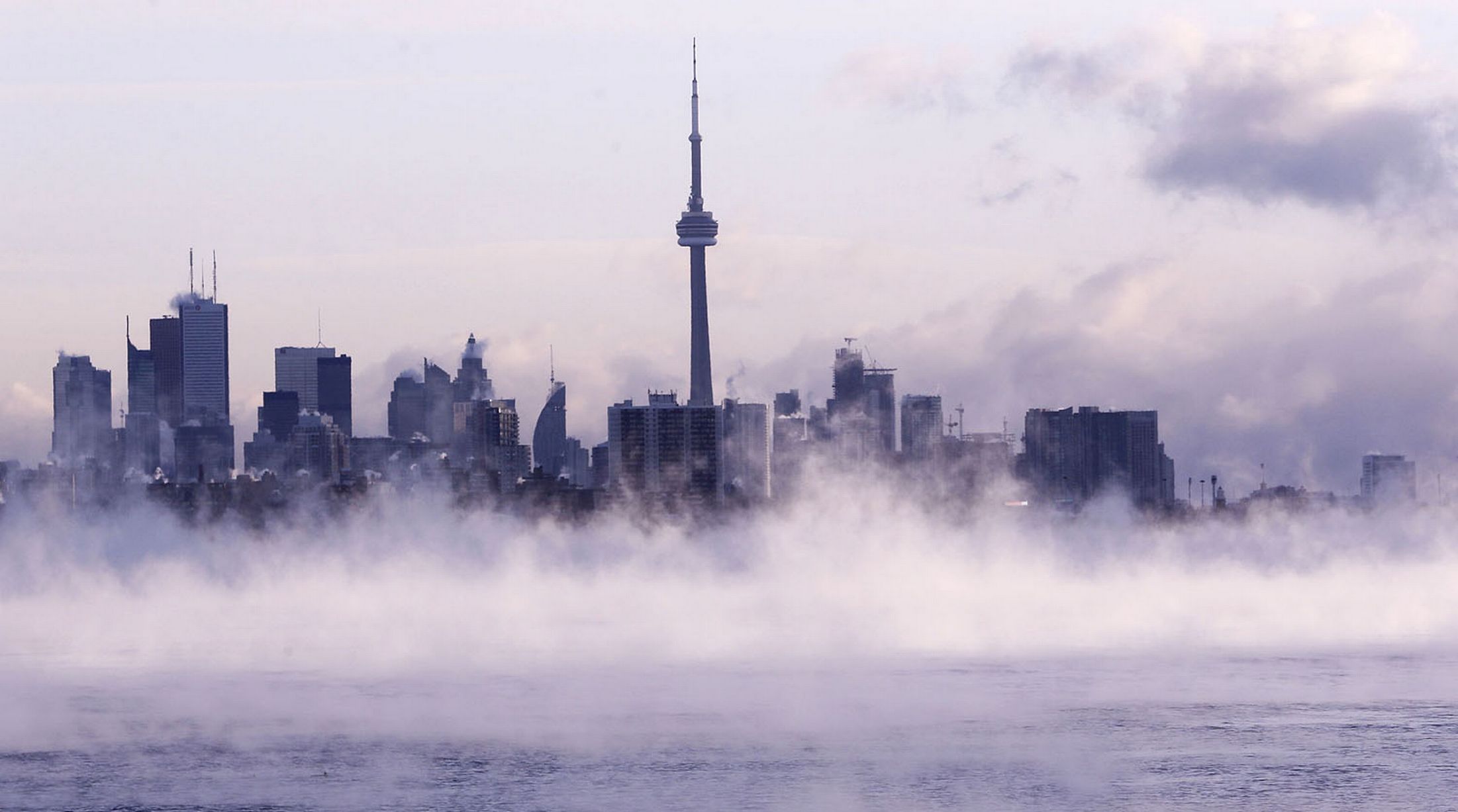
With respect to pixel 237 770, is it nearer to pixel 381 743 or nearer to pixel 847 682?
pixel 381 743

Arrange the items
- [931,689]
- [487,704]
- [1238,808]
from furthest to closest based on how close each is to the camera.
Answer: [931,689]
[487,704]
[1238,808]

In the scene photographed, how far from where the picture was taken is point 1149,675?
14975 cm

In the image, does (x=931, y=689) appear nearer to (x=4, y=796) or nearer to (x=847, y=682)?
(x=847, y=682)

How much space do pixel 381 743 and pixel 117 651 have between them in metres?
77.4

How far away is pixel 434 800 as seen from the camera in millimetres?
88562

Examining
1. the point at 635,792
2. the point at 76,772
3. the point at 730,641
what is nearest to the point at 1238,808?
the point at 635,792

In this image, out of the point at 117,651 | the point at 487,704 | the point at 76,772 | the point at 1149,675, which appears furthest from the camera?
the point at 117,651

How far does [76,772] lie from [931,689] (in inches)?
→ 2165

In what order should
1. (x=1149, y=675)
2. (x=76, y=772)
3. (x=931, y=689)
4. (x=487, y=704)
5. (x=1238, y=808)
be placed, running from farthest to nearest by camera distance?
1. (x=1149, y=675)
2. (x=931, y=689)
3. (x=487, y=704)
4. (x=76, y=772)
5. (x=1238, y=808)

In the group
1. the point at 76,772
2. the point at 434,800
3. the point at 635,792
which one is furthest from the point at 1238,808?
the point at 76,772

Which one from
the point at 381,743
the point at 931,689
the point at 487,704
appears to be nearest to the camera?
the point at 381,743

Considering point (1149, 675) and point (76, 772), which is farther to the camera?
point (1149, 675)

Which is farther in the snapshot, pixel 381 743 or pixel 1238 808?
pixel 381 743

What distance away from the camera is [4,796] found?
89.6 metres
